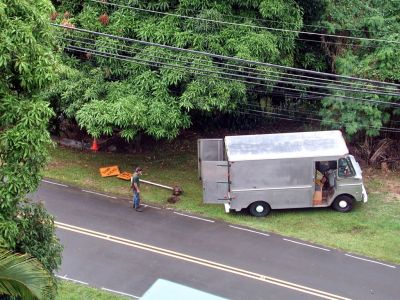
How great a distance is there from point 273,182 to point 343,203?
2397 mm

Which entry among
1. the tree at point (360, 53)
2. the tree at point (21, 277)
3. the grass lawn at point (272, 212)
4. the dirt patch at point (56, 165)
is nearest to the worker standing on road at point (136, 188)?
the grass lawn at point (272, 212)

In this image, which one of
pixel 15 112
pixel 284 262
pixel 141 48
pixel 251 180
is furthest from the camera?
pixel 141 48

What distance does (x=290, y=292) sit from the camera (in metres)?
15.2

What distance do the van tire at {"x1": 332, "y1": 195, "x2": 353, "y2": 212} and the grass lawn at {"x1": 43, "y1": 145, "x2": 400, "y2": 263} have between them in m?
0.19

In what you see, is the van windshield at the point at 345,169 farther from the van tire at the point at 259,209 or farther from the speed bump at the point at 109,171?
the speed bump at the point at 109,171

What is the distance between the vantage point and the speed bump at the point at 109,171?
21.2 metres

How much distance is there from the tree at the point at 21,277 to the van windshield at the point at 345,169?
39.1ft

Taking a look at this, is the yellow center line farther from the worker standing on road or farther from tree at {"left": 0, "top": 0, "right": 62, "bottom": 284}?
tree at {"left": 0, "top": 0, "right": 62, "bottom": 284}

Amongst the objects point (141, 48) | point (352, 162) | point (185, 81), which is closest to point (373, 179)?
point (352, 162)

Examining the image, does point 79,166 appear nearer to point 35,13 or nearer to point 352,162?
point 352,162

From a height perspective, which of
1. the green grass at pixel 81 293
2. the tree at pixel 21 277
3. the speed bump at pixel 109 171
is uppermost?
the tree at pixel 21 277

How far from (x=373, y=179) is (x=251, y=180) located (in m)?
5.50

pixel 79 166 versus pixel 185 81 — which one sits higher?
pixel 185 81

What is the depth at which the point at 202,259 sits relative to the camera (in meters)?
16.5
